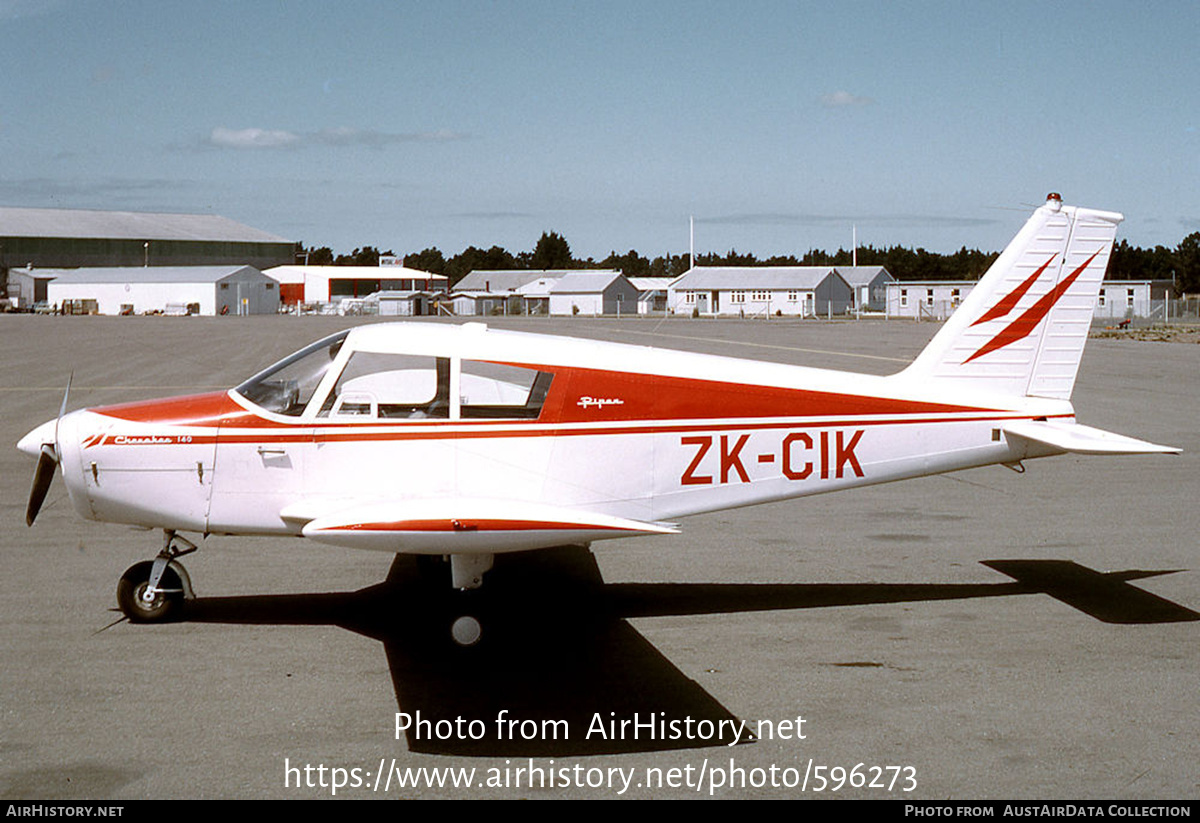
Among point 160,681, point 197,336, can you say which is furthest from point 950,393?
point 197,336

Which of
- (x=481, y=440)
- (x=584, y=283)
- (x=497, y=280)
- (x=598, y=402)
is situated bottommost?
(x=481, y=440)

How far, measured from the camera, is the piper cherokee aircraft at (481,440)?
23.2ft

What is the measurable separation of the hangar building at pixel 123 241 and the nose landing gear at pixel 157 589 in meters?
147

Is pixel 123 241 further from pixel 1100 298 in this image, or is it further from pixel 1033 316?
pixel 1033 316

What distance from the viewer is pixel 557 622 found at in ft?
25.6

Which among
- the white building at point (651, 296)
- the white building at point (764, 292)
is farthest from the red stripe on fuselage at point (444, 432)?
the white building at point (651, 296)

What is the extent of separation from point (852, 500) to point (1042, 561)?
3.26 m

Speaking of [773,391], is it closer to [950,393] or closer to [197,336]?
[950,393]

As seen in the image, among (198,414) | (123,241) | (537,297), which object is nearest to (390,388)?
(198,414)

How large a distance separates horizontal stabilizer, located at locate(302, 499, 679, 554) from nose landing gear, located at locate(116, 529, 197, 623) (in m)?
1.75

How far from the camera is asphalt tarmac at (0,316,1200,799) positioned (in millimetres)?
5391

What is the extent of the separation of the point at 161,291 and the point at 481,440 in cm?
11938

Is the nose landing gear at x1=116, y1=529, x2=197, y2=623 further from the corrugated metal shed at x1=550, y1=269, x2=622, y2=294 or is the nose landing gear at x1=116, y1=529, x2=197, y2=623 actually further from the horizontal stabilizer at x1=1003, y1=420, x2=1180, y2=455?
the corrugated metal shed at x1=550, y1=269, x2=622, y2=294

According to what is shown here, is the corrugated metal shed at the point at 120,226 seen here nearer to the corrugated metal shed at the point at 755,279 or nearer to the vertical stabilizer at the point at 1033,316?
the corrugated metal shed at the point at 755,279
